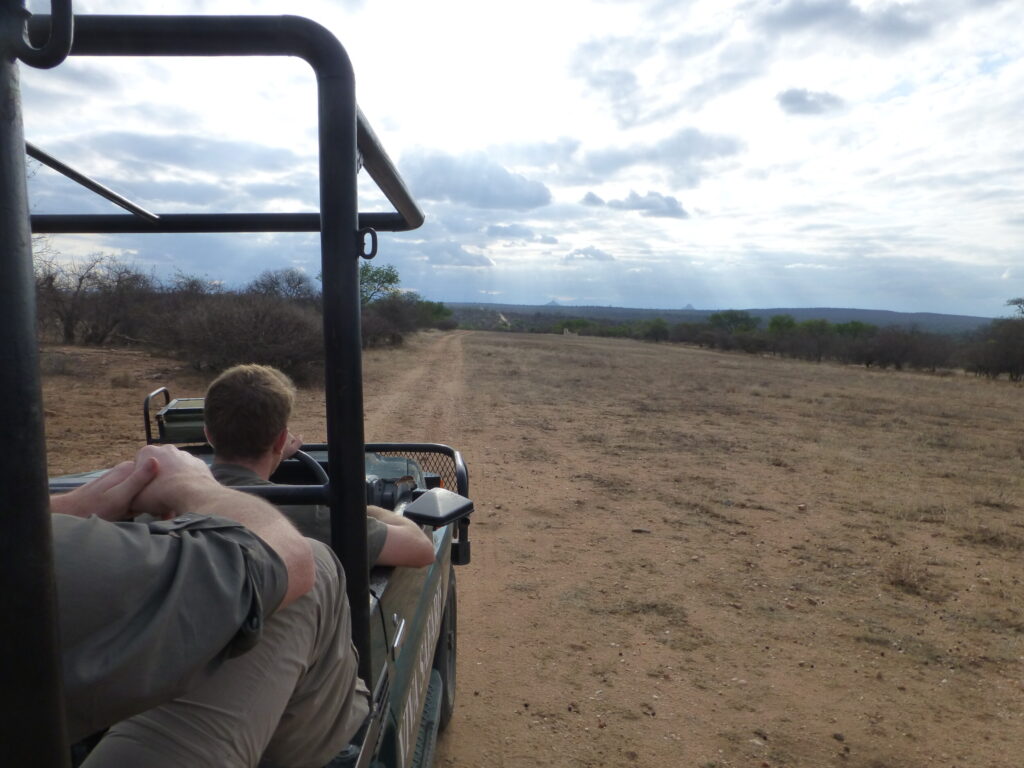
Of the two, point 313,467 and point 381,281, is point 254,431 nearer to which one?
point 313,467

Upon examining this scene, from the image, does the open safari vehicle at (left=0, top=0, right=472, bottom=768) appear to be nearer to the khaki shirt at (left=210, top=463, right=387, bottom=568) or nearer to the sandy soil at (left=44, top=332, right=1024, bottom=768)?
the khaki shirt at (left=210, top=463, right=387, bottom=568)

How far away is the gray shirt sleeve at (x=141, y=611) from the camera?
92 cm

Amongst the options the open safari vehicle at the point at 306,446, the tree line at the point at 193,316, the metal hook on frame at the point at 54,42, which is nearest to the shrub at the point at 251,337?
the tree line at the point at 193,316

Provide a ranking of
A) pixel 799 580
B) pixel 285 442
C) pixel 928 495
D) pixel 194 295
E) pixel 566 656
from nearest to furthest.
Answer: pixel 285 442 → pixel 566 656 → pixel 799 580 → pixel 928 495 → pixel 194 295

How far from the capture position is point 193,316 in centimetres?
1488

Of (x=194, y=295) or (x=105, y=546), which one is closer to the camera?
(x=105, y=546)

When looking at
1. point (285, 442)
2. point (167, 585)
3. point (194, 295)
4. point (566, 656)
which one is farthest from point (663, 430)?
point (194, 295)

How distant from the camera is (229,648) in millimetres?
1047

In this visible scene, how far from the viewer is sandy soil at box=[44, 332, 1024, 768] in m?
3.28

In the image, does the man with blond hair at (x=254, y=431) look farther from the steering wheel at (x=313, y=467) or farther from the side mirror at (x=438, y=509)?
the steering wheel at (x=313, y=467)

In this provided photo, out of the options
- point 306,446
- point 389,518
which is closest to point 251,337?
point 306,446

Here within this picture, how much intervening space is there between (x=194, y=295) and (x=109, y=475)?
62.6ft

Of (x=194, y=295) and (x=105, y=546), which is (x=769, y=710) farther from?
(x=194, y=295)

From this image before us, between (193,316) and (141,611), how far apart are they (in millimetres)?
15201
